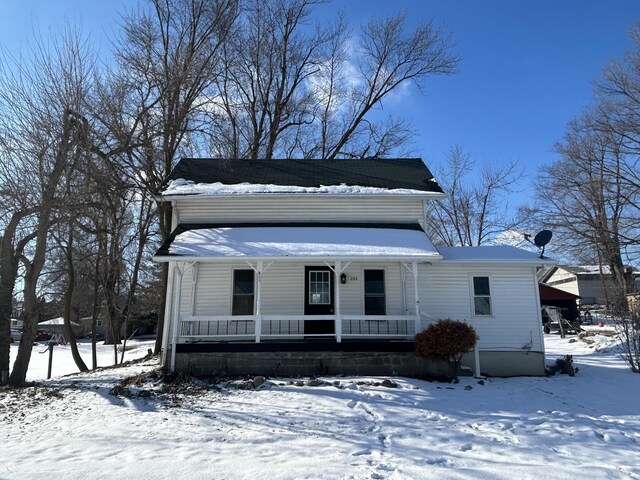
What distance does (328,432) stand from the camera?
20.1ft

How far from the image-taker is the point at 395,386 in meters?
8.74

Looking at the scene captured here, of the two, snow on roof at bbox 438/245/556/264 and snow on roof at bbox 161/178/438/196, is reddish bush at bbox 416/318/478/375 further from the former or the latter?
snow on roof at bbox 161/178/438/196

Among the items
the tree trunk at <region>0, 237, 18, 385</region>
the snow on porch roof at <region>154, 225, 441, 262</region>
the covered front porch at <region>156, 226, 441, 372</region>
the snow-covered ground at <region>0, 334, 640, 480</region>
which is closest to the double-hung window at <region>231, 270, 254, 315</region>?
the covered front porch at <region>156, 226, 441, 372</region>

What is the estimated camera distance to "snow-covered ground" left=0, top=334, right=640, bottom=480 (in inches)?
191

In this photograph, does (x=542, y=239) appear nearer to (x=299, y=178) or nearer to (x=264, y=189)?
(x=299, y=178)

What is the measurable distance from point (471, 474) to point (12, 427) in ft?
21.4

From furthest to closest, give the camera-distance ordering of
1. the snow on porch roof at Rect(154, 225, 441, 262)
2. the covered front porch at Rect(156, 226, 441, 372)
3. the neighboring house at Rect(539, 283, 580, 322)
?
the neighboring house at Rect(539, 283, 580, 322)
the covered front porch at Rect(156, 226, 441, 372)
the snow on porch roof at Rect(154, 225, 441, 262)

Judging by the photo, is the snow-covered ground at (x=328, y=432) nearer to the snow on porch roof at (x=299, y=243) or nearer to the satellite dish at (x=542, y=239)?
the snow on porch roof at (x=299, y=243)

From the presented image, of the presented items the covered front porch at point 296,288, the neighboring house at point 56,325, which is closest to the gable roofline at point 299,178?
the covered front porch at point 296,288

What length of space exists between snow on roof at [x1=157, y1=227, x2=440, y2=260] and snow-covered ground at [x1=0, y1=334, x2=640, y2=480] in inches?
114

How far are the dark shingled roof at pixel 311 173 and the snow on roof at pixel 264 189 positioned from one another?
13.3 inches

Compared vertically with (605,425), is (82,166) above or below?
above

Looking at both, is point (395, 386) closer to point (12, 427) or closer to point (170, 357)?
point (170, 357)

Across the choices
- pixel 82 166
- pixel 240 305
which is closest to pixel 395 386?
pixel 240 305
